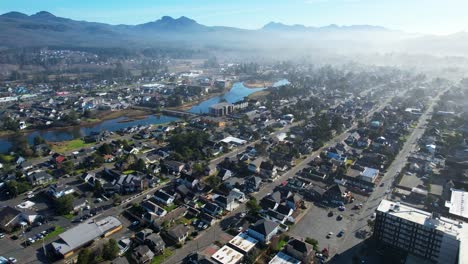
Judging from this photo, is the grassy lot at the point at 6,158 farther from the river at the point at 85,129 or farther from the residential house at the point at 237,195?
the residential house at the point at 237,195

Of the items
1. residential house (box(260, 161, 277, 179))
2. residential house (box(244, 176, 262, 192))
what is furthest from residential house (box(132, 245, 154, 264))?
residential house (box(260, 161, 277, 179))

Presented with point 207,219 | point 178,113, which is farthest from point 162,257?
point 178,113

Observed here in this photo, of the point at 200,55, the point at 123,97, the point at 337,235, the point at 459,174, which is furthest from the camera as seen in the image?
the point at 200,55

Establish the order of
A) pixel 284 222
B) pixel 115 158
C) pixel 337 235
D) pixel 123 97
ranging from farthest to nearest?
1. pixel 123 97
2. pixel 115 158
3. pixel 284 222
4. pixel 337 235

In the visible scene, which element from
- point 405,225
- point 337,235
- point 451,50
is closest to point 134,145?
point 337,235

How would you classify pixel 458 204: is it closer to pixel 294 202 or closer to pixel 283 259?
pixel 294 202

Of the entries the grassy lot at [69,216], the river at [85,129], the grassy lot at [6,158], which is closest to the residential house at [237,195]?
the grassy lot at [69,216]

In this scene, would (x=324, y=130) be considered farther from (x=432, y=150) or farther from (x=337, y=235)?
(x=337, y=235)
